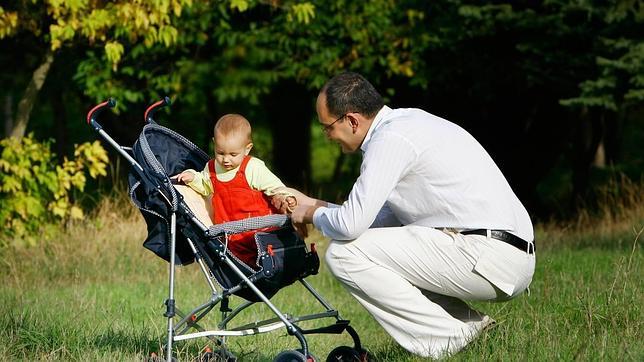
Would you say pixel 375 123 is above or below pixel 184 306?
above

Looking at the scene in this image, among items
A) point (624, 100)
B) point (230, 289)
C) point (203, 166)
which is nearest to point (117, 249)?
point (203, 166)

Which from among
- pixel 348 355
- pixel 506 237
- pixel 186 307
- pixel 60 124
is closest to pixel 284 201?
pixel 348 355

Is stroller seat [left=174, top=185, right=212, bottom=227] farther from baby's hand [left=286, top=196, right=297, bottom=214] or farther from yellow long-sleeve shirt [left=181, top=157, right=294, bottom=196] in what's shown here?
baby's hand [left=286, top=196, right=297, bottom=214]

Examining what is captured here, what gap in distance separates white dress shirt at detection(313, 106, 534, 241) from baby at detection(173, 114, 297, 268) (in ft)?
1.37

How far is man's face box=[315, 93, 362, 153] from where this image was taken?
5.43 metres

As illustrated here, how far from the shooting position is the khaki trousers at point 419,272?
534cm

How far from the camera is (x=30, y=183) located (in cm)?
1070

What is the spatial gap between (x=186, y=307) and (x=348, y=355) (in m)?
2.74

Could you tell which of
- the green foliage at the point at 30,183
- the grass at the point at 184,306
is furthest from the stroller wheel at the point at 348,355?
the green foliage at the point at 30,183

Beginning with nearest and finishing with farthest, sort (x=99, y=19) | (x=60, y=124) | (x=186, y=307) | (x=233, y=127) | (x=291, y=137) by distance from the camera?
(x=233, y=127) < (x=186, y=307) < (x=99, y=19) < (x=291, y=137) < (x=60, y=124)

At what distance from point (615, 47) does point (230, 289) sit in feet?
28.9

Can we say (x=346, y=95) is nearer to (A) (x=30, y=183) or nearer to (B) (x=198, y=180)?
(B) (x=198, y=180)

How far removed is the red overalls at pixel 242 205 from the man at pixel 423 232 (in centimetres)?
29

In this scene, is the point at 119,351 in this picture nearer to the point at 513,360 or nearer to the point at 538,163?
the point at 513,360
